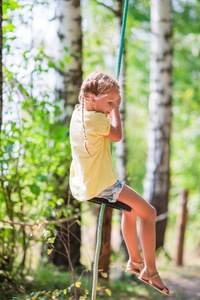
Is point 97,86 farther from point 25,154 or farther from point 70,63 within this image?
point 70,63

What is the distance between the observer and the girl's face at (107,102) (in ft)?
7.18

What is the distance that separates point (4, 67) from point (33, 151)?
0.77 metres

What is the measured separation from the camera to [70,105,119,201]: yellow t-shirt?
2.19m

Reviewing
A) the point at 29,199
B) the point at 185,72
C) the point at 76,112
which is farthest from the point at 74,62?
the point at 185,72

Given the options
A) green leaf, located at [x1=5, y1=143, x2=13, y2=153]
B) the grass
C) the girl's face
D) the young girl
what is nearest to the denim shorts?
the young girl

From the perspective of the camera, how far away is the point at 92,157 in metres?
2.22

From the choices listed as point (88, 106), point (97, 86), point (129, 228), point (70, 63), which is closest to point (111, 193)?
point (129, 228)

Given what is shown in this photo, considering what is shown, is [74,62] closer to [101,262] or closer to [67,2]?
[67,2]

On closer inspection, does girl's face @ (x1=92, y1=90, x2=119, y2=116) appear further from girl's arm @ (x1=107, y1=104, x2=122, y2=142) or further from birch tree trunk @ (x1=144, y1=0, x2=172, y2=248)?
birch tree trunk @ (x1=144, y1=0, x2=172, y2=248)

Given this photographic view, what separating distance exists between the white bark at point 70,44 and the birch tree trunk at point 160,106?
160cm

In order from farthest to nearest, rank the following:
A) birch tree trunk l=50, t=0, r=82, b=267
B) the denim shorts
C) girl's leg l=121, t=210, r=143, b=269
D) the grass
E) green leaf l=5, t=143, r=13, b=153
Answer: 1. birch tree trunk l=50, t=0, r=82, b=267
2. the grass
3. green leaf l=5, t=143, r=13, b=153
4. girl's leg l=121, t=210, r=143, b=269
5. the denim shorts

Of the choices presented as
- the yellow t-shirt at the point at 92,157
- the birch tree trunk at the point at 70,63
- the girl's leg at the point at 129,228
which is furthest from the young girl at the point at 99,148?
the birch tree trunk at the point at 70,63

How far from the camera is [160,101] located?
5605 millimetres

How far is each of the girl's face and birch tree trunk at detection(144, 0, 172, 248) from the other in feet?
11.4
